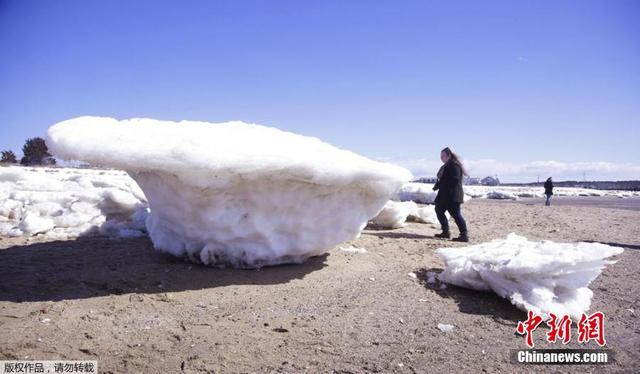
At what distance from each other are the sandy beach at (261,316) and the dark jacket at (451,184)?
242cm

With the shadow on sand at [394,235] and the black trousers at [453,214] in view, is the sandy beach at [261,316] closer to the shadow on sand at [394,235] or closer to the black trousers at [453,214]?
the shadow on sand at [394,235]

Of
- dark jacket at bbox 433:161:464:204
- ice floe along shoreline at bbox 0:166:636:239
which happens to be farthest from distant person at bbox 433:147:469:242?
ice floe along shoreline at bbox 0:166:636:239

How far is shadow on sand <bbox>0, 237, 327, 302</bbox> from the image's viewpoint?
11.2 feet

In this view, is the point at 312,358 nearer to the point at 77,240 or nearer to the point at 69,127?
the point at 69,127

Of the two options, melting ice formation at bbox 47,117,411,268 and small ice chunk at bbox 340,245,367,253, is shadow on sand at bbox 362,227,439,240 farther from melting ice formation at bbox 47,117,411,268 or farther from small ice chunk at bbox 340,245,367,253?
melting ice formation at bbox 47,117,411,268

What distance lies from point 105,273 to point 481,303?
3.64 m

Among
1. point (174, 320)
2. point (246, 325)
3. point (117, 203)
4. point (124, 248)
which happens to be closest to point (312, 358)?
point (246, 325)

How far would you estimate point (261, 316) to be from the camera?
310 cm

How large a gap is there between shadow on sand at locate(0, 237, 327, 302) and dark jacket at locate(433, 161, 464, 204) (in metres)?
3.27

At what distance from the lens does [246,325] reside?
116 inches

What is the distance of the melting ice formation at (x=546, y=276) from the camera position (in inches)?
131

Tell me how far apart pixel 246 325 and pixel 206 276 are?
3.64ft

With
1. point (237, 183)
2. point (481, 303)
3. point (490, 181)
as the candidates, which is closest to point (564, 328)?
point (481, 303)

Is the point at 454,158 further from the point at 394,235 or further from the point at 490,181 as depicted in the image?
the point at 490,181
